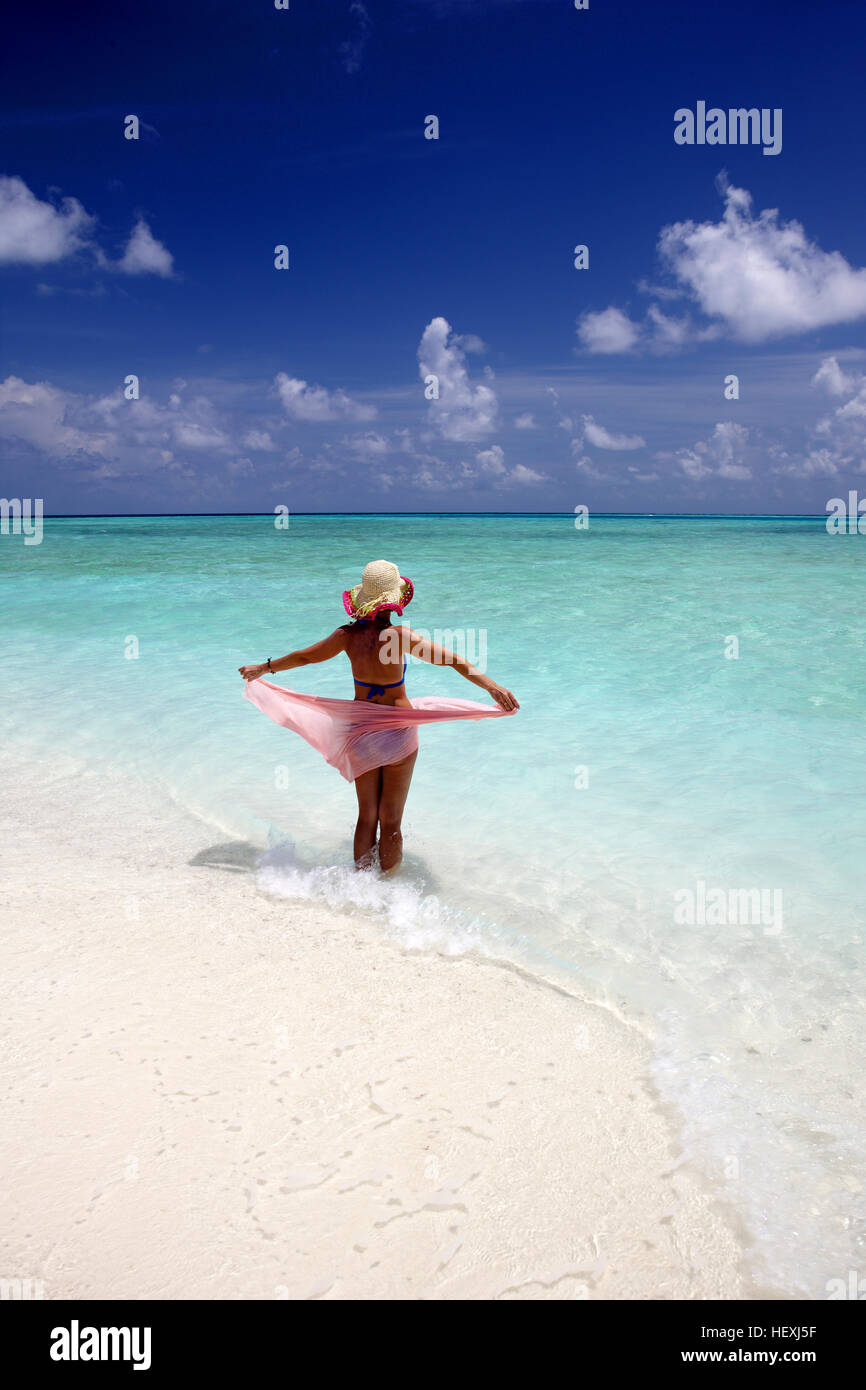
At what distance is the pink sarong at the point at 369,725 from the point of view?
419 cm

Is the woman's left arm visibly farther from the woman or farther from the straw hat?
the straw hat

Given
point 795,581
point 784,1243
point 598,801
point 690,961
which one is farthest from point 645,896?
point 795,581

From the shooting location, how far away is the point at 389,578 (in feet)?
12.9

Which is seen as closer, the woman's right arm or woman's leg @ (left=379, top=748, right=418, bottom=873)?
the woman's right arm

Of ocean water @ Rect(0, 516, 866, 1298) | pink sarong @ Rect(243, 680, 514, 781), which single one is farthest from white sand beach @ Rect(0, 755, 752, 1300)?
pink sarong @ Rect(243, 680, 514, 781)

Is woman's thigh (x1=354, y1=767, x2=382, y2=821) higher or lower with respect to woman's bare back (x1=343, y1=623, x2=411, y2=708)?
lower

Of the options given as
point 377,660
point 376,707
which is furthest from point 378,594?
point 376,707

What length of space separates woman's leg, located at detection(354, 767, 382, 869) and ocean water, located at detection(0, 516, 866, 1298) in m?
0.13

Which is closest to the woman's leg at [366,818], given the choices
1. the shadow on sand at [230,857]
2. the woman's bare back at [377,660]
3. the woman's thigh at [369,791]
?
the woman's thigh at [369,791]

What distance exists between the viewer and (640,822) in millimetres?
5305

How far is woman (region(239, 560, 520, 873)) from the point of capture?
3965 mm

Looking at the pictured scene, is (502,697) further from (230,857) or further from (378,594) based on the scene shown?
(230,857)
